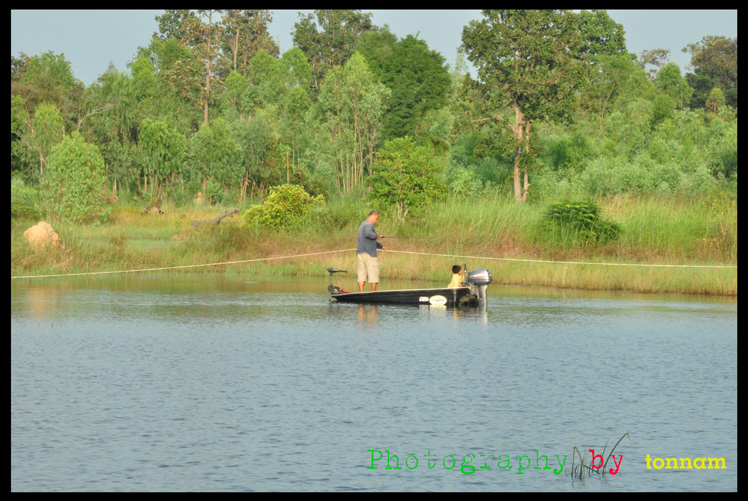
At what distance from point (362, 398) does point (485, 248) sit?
59.6ft

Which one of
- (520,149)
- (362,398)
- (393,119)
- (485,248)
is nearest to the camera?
(362,398)

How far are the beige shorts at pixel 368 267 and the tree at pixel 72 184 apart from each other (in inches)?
994

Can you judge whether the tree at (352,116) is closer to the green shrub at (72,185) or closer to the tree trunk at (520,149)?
the tree trunk at (520,149)

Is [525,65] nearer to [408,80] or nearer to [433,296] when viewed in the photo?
[408,80]

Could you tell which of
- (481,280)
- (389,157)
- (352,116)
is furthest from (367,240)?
(352,116)

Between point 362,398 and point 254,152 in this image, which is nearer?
point 362,398

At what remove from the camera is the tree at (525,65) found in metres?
50.7

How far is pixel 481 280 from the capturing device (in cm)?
2056

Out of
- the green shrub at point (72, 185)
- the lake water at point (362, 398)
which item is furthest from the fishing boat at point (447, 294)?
the green shrub at point (72, 185)

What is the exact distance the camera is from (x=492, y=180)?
52.4 meters

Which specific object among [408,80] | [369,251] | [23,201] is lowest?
[369,251]

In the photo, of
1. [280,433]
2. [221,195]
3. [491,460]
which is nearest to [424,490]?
[491,460]

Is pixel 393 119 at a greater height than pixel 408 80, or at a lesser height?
lesser

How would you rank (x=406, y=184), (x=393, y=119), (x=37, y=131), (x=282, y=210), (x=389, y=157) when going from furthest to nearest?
(x=393, y=119), (x=37, y=131), (x=389, y=157), (x=406, y=184), (x=282, y=210)
